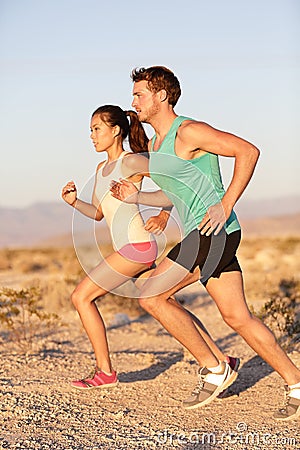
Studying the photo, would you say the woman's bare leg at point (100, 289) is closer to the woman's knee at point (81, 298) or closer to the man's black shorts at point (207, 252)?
the woman's knee at point (81, 298)

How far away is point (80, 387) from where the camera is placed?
17.5 feet

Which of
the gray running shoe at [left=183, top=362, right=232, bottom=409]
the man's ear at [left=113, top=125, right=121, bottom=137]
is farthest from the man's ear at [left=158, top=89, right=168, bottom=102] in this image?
the gray running shoe at [left=183, top=362, right=232, bottom=409]

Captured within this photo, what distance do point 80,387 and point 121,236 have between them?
124 centimetres

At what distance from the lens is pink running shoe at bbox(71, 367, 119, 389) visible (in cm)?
532

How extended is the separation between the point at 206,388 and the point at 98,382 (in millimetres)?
927

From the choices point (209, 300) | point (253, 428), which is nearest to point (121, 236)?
point (253, 428)

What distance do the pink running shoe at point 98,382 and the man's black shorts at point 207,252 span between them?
1.30m

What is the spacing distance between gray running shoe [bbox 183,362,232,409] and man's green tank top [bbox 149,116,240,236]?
3.50 feet

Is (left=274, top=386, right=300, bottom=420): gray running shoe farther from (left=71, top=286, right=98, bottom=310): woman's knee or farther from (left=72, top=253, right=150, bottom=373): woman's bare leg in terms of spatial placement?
(left=71, top=286, right=98, bottom=310): woman's knee

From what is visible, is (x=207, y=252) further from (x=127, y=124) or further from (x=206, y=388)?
(x=127, y=124)

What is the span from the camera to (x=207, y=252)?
451 cm

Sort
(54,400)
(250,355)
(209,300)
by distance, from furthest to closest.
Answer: (209,300), (250,355), (54,400)

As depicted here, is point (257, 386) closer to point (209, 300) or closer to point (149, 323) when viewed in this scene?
point (149, 323)

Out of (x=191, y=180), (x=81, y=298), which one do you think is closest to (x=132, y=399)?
(x=81, y=298)
